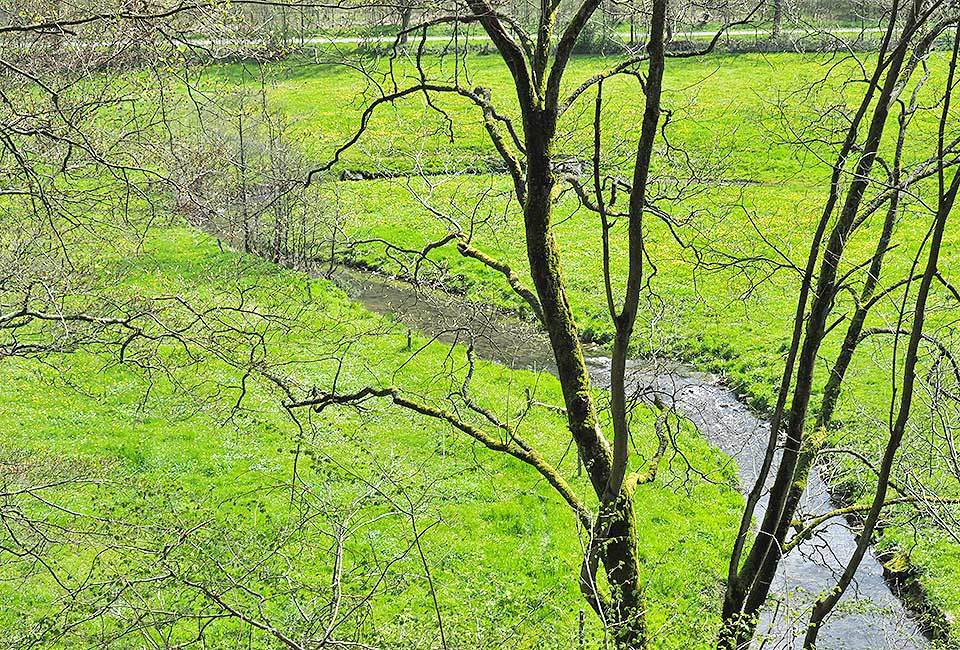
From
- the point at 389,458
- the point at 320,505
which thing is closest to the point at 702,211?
the point at 320,505

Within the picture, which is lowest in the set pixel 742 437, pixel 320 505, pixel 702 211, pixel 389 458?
pixel 389 458

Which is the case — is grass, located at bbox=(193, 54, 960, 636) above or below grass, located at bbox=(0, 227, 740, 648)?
above

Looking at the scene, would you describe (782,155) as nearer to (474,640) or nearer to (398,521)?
(398,521)

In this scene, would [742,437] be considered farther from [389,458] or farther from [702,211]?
[702,211]

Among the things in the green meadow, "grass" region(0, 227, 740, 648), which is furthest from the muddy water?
"grass" region(0, 227, 740, 648)

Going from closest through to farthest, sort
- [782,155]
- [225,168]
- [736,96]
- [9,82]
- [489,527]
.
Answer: [9,82]
[489,527]
[225,168]
[782,155]
[736,96]

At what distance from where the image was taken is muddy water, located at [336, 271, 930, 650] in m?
8.42

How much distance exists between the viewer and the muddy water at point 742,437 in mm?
8422

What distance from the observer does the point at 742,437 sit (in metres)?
14.8

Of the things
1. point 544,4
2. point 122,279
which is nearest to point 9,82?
point 544,4

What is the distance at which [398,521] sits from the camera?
38.9ft

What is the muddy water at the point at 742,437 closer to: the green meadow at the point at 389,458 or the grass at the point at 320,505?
the green meadow at the point at 389,458

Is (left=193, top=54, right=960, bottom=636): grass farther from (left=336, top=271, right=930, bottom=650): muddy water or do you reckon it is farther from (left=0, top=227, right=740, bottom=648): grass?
(left=0, top=227, right=740, bottom=648): grass

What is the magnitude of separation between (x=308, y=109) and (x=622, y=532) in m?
26.4
